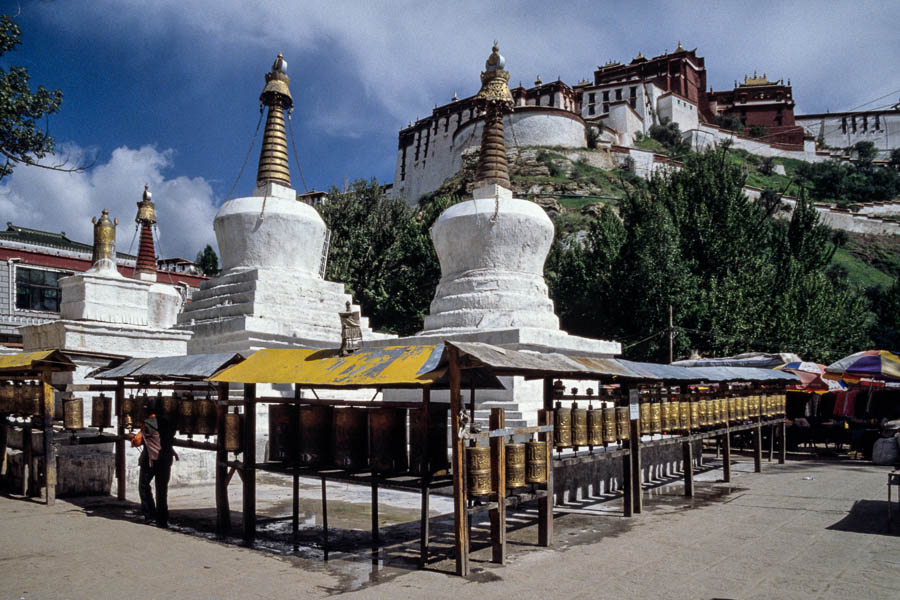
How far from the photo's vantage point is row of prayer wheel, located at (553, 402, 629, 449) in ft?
26.2

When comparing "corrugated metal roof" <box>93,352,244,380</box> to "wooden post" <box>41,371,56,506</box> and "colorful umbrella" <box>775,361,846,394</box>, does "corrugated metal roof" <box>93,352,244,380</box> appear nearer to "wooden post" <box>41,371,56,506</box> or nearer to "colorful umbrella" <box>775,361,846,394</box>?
"wooden post" <box>41,371,56,506</box>

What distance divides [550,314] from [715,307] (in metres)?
12.9

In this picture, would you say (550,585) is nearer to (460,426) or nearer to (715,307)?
(460,426)

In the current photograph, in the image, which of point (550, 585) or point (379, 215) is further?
point (379, 215)

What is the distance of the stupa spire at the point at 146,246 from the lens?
2644 centimetres

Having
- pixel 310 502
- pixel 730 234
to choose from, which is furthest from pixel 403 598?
pixel 730 234

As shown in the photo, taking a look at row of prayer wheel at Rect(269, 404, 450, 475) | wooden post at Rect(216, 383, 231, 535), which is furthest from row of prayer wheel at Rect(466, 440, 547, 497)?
wooden post at Rect(216, 383, 231, 535)

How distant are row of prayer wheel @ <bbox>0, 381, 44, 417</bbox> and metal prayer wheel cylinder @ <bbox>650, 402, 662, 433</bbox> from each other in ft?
27.7

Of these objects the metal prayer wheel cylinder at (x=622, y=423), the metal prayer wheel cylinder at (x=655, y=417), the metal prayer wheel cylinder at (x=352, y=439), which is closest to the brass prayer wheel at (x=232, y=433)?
the metal prayer wheel cylinder at (x=352, y=439)

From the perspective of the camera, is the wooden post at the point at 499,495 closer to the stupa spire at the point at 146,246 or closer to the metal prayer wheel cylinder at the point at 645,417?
the metal prayer wheel cylinder at the point at 645,417

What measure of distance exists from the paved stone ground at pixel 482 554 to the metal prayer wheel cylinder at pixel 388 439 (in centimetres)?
93

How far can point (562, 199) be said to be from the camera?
210 feet

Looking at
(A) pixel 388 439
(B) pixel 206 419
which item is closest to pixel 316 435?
(A) pixel 388 439

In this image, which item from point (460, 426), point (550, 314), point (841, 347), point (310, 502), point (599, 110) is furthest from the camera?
point (599, 110)
